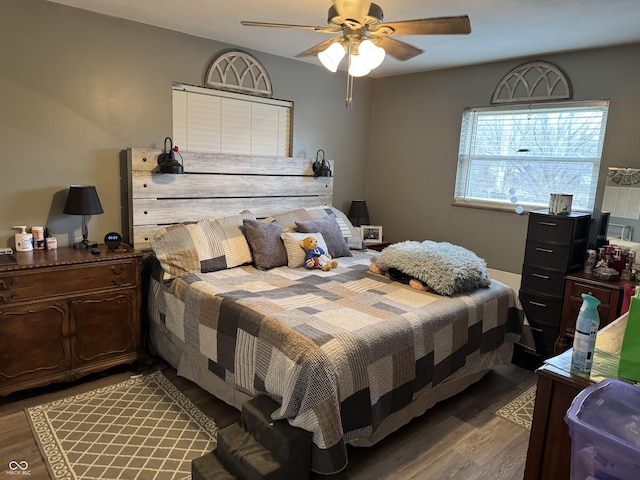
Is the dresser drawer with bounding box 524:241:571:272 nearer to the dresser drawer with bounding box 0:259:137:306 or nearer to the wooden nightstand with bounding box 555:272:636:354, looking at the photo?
the wooden nightstand with bounding box 555:272:636:354

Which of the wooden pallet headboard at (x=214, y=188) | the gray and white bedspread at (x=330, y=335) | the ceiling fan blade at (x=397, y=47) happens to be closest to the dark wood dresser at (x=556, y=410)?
the gray and white bedspread at (x=330, y=335)

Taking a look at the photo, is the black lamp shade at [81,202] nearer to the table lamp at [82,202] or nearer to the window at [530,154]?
the table lamp at [82,202]

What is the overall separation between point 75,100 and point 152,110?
20.1 inches

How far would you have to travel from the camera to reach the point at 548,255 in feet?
10.4

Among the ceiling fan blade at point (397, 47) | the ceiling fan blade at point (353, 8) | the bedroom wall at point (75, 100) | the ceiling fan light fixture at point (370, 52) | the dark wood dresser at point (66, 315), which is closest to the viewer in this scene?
the ceiling fan blade at point (353, 8)

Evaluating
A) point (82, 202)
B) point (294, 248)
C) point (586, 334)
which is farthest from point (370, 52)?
point (82, 202)

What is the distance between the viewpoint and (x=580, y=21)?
105 inches

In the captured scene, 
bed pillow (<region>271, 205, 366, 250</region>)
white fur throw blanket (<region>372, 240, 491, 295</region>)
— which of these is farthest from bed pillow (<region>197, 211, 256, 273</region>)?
white fur throw blanket (<region>372, 240, 491, 295</region>)

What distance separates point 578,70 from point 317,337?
2936 millimetres

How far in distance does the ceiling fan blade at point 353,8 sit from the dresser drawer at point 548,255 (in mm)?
2140

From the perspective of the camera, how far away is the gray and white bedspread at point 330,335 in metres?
1.94

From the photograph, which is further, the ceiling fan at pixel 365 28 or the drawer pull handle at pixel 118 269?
the drawer pull handle at pixel 118 269

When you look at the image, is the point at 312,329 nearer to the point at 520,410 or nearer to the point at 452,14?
the point at 520,410

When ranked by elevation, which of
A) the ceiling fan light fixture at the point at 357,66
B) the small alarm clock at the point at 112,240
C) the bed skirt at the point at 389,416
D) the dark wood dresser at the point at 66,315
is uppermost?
the ceiling fan light fixture at the point at 357,66
